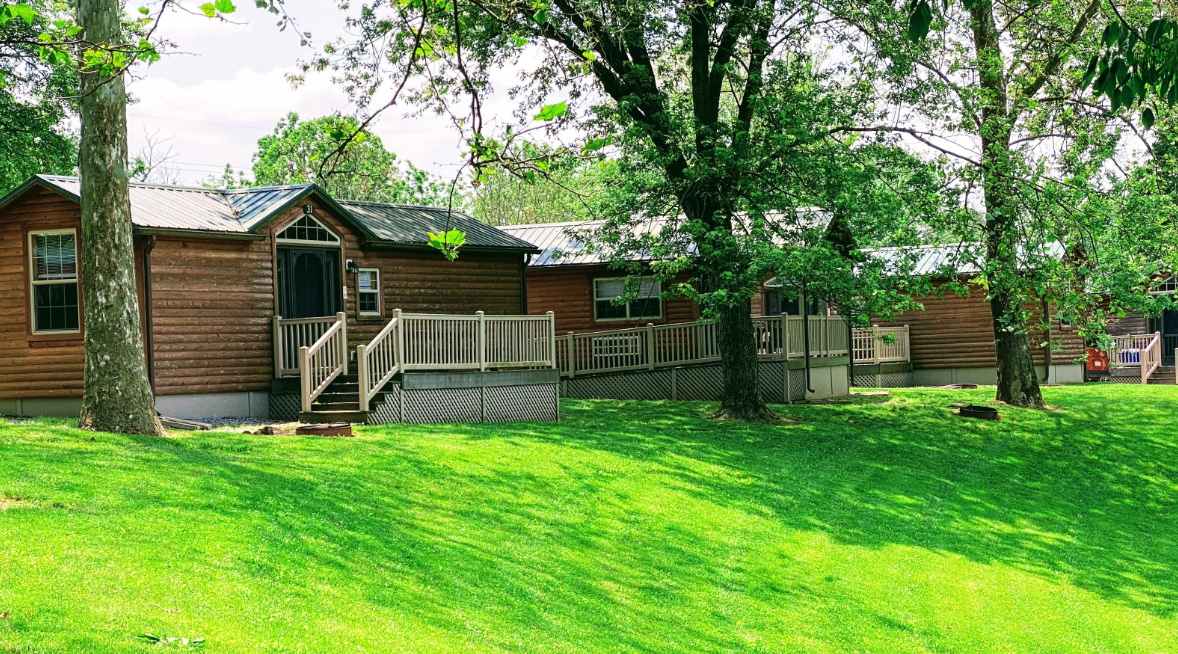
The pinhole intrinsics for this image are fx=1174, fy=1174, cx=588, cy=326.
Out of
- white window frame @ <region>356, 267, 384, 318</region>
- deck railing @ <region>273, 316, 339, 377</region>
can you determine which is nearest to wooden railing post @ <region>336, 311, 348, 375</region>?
deck railing @ <region>273, 316, 339, 377</region>

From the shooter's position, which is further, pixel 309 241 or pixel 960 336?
pixel 960 336

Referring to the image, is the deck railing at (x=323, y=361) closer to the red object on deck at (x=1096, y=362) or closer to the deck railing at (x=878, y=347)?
the deck railing at (x=878, y=347)

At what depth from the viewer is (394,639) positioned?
26.6 feet

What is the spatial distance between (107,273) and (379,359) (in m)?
5.15

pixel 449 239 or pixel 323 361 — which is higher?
pixel 449 239

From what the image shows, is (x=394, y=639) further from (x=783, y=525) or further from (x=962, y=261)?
(x=962, y=261)

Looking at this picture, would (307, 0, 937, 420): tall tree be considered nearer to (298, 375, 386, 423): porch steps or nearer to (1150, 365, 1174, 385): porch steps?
(298, 375, 386, 423): porch steps

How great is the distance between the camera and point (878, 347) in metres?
35.2

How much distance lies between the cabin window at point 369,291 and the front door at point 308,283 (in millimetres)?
586

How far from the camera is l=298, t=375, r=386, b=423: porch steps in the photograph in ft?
61.9

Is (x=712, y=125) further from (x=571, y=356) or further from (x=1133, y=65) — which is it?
(x=1133, y=65)

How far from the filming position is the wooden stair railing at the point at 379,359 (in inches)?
744

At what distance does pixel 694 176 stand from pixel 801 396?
331 inches

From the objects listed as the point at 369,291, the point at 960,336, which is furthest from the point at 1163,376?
the point at 369,291
